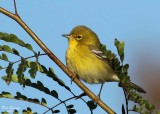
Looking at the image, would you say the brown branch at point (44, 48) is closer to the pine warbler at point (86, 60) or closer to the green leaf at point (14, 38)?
the green leaf at point (14, 38)

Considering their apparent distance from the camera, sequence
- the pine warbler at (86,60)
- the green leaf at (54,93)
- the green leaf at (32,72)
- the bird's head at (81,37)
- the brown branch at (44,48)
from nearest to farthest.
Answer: the green leaf at (32,72)
the brown branch at (44,48)
the green leaf at (54,93)
the pine warbler at (86,60)
the bird's head at (81,37)

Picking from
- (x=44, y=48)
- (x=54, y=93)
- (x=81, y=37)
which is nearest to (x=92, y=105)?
(x=54, y=93)

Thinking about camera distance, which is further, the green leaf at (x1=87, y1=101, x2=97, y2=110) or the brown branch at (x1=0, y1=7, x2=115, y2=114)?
the green leaf at (x1=87, y1=101, x2=97, y2=110)

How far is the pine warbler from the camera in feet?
18.5

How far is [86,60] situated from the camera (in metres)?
5.85

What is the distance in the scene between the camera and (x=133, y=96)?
8.68ft

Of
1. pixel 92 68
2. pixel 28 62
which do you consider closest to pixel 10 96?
pixel 28 62

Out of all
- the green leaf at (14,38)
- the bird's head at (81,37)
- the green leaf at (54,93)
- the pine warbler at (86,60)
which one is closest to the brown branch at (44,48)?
the green leaf at (14,38)

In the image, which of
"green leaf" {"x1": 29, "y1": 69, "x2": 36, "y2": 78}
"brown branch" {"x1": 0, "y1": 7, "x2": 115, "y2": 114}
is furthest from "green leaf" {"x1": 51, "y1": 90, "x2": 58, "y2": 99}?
"green leaf" {"x1": 29, "y1": 69, "x2": 36, "y2": 78}

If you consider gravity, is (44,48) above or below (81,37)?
below

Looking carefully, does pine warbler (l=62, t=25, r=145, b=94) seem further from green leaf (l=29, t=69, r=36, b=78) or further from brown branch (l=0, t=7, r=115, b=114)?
green leaf (l=29, t=69, r=36, b=78)

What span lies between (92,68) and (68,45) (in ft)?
2.57

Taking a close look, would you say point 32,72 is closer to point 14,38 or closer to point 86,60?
point 14,38

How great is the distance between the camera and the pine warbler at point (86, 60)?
5.65m
